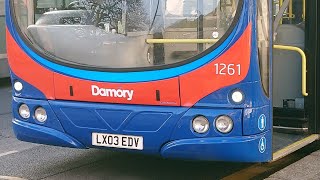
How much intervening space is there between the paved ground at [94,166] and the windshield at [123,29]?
1.29 metres

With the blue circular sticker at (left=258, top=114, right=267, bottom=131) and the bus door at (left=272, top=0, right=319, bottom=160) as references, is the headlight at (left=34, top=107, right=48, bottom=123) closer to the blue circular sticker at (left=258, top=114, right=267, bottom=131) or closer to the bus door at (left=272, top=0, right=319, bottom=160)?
the blue circular sticker at (left=258, top=114, right=267, bottom=131)

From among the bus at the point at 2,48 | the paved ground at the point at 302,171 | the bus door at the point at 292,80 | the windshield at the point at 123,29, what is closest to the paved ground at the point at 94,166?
the bus door at the point at 292,80

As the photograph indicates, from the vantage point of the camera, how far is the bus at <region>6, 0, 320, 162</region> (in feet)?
13.9

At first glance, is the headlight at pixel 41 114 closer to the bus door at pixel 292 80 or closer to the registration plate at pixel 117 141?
the registration plate at pixel 117 141

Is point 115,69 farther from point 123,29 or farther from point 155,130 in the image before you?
point 155,130

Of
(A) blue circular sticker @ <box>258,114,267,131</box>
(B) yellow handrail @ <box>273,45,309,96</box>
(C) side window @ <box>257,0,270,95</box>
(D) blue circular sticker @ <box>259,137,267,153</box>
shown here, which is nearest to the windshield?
(C) side window @ <box>257,0,270,95</box>

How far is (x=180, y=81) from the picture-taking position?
4.31 metres

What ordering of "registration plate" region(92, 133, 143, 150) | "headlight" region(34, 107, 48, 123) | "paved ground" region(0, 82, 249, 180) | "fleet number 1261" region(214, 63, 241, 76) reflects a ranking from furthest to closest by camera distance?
"paved ground" region(0, 82, 249, 180)
"headlight" region(34, 107, 48, 123)
"registration plate" region(92, 133, 143, 150)
"fleet number 1261" region(214, 63, 241, 76)

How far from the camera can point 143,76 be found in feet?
14.6

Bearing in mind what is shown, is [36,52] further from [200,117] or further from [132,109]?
[200,117]

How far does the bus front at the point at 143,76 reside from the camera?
424cm

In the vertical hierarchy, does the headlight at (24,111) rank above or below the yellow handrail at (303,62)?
below

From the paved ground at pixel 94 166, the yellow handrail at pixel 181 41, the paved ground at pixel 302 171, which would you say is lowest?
the paved ground at pixel 94 166

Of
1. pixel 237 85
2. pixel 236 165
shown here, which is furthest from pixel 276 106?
pixel 237 85
